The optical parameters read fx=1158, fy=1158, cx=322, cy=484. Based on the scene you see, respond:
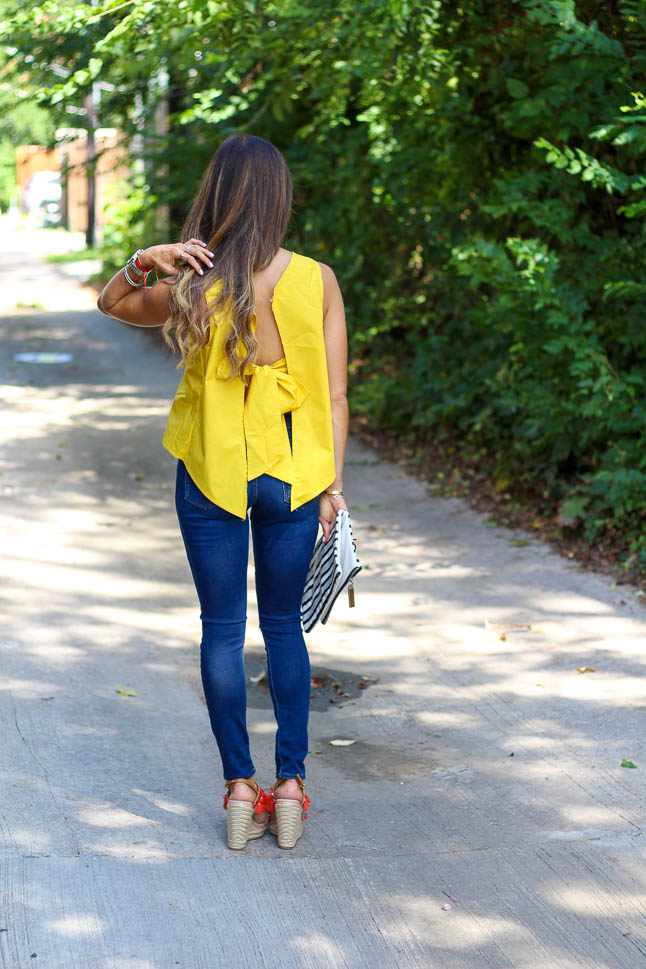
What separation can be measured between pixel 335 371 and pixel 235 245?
47 centimetres

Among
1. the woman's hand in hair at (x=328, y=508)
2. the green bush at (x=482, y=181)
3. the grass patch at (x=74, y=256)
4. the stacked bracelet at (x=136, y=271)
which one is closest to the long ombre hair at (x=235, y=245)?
the stacked bracelet at (x=136, y=271)

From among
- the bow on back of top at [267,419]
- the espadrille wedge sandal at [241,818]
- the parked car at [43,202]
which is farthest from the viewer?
the parked car at [43,202]

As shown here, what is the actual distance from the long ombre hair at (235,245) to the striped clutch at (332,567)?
22.6 inches

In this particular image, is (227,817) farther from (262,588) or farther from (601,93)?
(601,93)

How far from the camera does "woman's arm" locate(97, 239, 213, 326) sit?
124 inches

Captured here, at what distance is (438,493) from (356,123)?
3.95m

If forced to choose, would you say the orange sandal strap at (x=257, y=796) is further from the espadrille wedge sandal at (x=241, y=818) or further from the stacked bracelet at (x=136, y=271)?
the stacked bracelet at (x=136, y=271)

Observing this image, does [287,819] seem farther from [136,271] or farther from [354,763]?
[136,271]

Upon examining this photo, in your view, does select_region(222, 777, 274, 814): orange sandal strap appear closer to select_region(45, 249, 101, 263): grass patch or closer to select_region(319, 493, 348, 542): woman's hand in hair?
select_region(319, 493, 348, 542): woman's hand in hair

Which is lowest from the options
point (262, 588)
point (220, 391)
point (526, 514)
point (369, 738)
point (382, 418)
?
point (382, 418)

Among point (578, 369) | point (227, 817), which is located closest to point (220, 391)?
point (227, 817)

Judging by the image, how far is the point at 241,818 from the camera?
11.1 feet

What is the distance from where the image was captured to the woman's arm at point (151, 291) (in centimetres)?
315

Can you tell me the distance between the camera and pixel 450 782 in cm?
391
